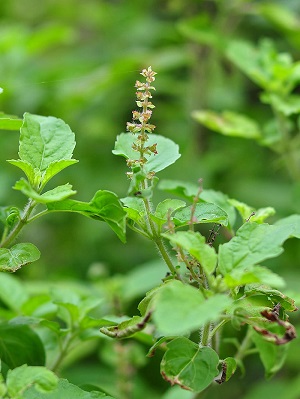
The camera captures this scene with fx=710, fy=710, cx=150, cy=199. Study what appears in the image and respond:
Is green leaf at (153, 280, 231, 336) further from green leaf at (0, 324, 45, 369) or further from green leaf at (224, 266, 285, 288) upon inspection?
green leaf at (0, 324, 45, 369)

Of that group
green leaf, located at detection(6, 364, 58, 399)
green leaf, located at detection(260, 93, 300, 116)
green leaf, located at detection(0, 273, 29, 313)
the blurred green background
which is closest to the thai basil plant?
green leaf, located at detection(6, 364, 58, 399)

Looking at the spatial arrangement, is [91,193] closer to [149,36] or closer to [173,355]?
[149,36]

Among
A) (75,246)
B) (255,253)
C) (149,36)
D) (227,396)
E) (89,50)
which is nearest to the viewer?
(255,253)

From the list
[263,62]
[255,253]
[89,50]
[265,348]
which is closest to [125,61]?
[263,62]

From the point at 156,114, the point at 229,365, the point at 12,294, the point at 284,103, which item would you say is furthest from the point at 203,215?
the point at 156,114

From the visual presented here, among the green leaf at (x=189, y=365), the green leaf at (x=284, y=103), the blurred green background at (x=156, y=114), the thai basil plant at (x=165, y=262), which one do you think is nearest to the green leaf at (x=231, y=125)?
the green leaf at (x=284, y=103)

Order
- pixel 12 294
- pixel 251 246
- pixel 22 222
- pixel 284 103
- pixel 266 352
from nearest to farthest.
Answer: pixel 251 246
pixel 22 222
pixel 266 352
pixel 12 294
pixel 284 103

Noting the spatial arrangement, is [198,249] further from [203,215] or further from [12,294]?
[12,294]
